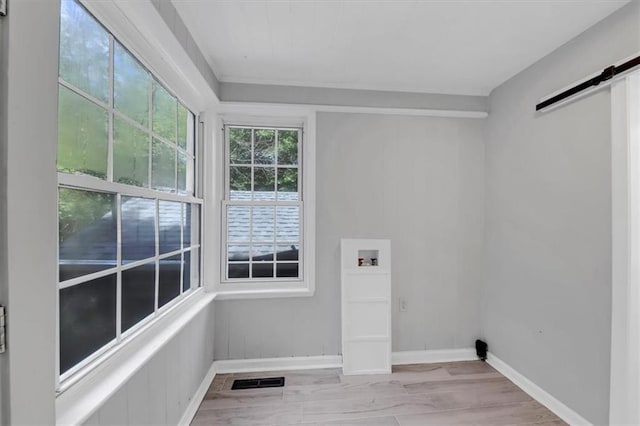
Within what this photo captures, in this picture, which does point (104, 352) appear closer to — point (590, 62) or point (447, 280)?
point (447, 280)

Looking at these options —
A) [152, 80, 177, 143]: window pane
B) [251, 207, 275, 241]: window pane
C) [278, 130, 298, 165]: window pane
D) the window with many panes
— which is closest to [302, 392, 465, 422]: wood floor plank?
the window with many panes

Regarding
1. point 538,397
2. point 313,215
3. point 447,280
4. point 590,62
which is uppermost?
point 590,62

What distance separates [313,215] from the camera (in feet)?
8.34

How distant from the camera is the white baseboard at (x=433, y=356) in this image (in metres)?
2.62

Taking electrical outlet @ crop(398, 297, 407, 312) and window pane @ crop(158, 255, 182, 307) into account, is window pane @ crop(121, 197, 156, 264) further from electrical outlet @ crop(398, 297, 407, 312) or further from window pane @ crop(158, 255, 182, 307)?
electrical outlet @ crop(398, 297, 407, 312)

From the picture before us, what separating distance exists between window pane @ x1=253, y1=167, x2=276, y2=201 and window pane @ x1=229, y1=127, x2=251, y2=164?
150 mm

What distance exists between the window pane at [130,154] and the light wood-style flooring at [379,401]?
64.2 inches

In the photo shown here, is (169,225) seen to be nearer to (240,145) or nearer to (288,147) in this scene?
(240,145)

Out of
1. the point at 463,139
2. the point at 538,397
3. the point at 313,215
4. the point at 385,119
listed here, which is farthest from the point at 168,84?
the point at 538,397

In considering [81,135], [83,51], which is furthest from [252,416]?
[83,51]

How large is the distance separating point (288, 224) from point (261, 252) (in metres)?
0.36

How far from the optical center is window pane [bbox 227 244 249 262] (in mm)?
2610

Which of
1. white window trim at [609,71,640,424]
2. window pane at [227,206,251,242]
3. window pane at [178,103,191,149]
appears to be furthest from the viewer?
window pane at [227,206,251,242]

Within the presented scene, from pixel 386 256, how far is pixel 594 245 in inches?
54.0
